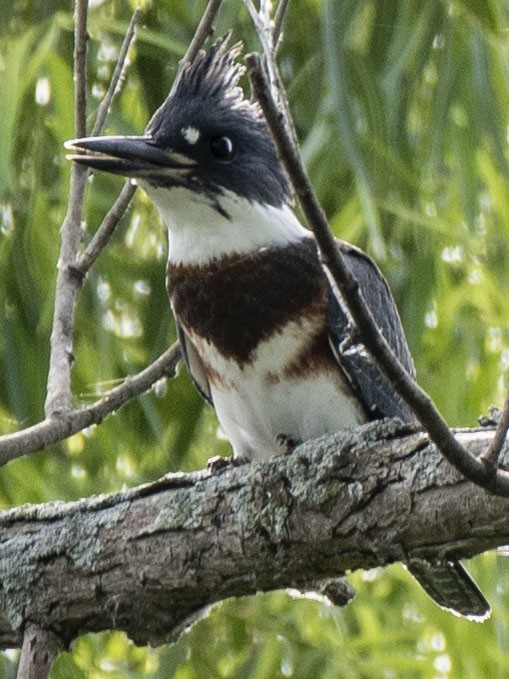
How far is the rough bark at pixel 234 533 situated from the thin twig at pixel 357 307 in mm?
218

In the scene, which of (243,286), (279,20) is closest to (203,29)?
(279,20)

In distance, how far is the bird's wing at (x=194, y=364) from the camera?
294cm

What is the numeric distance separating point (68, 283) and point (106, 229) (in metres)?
0.14

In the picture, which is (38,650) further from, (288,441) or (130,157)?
(130,157)

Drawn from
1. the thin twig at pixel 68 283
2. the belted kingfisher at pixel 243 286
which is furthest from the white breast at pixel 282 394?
the thin twig at pixel 68 283

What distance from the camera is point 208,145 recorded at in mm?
2898

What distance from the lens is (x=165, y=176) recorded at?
2760 millimetres

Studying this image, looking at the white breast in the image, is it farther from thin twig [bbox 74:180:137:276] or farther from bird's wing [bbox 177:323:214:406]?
thin twig [bbox 74:180:137:276]

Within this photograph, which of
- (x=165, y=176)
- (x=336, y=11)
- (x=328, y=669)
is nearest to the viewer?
(x=165, y=176)

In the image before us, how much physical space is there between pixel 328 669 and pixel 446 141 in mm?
1368

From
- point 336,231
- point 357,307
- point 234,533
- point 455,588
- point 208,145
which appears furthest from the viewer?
point 336,231

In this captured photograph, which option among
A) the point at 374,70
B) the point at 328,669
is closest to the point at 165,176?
the point at 374,70

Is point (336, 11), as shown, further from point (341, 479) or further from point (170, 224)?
point (341, 479)

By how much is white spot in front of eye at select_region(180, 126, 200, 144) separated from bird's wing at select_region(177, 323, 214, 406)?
1.23 ft
